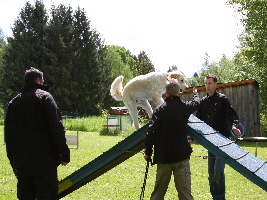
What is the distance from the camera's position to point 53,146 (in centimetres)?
307

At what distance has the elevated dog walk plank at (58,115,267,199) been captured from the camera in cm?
315

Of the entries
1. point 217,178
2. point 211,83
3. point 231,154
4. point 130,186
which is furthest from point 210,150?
point 130,186

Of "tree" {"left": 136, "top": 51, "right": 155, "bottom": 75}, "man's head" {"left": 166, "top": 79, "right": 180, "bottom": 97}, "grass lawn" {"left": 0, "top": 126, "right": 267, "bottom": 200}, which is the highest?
"tree" {"left": 136, "top": 51, "right": 155, "bottom": 75}

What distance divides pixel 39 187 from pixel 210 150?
184cm

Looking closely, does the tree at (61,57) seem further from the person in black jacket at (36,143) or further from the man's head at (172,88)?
the man's head at (172,88)

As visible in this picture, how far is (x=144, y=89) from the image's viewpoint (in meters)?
3.49

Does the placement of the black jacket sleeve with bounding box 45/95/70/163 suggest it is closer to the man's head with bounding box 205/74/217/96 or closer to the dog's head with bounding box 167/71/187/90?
the dog's head with bounding box 167/71/187/90

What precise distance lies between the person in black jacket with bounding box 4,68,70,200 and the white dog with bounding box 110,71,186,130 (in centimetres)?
99

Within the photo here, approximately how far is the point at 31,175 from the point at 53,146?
0.34 m

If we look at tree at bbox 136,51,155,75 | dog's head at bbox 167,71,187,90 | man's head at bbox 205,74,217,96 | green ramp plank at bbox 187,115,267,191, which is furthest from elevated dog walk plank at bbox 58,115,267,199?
tree at bbox 136,51,155,75

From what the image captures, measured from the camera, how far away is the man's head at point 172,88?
3.25 m

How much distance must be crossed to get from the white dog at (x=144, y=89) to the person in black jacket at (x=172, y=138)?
0.45 ft

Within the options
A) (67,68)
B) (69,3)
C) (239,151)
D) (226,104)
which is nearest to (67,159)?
(239,151)

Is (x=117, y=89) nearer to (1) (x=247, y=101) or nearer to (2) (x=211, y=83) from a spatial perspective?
(2) (x=211, y=83)
